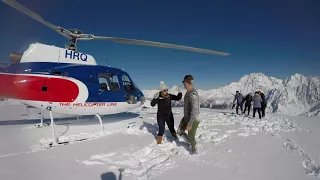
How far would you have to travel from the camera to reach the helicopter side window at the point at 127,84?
9023 mm

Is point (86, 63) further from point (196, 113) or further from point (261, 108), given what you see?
point (261, 108)

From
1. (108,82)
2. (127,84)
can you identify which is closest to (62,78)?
(108,82)

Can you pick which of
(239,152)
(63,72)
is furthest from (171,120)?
(63,72)

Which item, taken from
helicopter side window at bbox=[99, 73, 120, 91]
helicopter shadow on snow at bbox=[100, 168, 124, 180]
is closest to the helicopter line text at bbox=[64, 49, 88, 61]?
helicopter side window at bbox=[99, 73, 120, 91]

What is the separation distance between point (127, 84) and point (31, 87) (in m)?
3.80

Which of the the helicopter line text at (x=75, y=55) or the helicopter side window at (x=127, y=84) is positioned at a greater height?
the the helicopter line text at (x=75, y=55)

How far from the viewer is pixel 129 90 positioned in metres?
9.23

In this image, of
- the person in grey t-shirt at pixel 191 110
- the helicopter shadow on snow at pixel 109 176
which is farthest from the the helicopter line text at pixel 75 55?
the helicopter shadow on snow at pixel 109 176

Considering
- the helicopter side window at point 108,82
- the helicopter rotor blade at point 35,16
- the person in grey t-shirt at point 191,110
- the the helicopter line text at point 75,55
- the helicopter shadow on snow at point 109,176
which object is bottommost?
the helicopter shadow on snow at point 109,176

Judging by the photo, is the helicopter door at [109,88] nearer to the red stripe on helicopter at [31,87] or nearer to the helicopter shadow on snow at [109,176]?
the red stripe on helicopter at [31,87]

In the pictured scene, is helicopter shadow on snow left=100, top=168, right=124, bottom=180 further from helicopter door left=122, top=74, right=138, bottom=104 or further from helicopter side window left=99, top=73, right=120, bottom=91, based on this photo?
helicopter door left=122, top=74, right=138, bottom=104

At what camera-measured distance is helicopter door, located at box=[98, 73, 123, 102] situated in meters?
7.95

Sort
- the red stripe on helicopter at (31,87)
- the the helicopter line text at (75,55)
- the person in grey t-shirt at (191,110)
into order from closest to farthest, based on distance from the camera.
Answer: the person in grey t-shirt at (191,110), the red stripe on helicopter at (31,87), the the helicopter line text at (75,55)

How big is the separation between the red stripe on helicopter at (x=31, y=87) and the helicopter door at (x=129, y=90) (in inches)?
111
